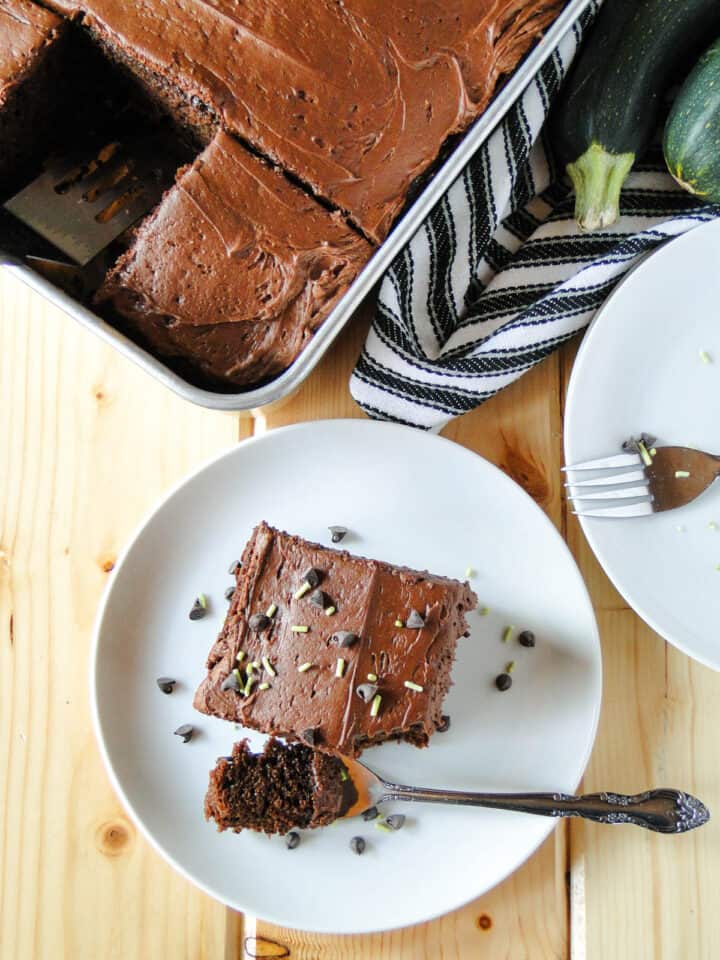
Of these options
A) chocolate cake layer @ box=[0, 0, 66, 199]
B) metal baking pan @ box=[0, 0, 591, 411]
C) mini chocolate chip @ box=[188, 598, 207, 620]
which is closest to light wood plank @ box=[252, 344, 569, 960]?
metal baking pan @ box=[0, 0, 591, 411]

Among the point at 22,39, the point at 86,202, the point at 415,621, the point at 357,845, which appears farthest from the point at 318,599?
the point at 22,39

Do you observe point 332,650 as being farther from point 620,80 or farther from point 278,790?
point 620,80

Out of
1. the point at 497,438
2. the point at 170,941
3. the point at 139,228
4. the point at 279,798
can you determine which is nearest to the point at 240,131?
Answer: the point at 139,228

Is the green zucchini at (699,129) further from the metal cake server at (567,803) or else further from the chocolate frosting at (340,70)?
the metal cake server at (567,803)

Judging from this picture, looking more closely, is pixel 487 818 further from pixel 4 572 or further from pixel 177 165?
pixel 177 165

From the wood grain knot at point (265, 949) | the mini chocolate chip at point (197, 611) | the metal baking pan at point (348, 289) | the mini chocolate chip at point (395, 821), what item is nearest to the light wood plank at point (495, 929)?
the wood grain knot at point (265, 949)

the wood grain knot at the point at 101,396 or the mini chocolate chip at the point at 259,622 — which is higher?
the wood grain knot at the point at 101,396
